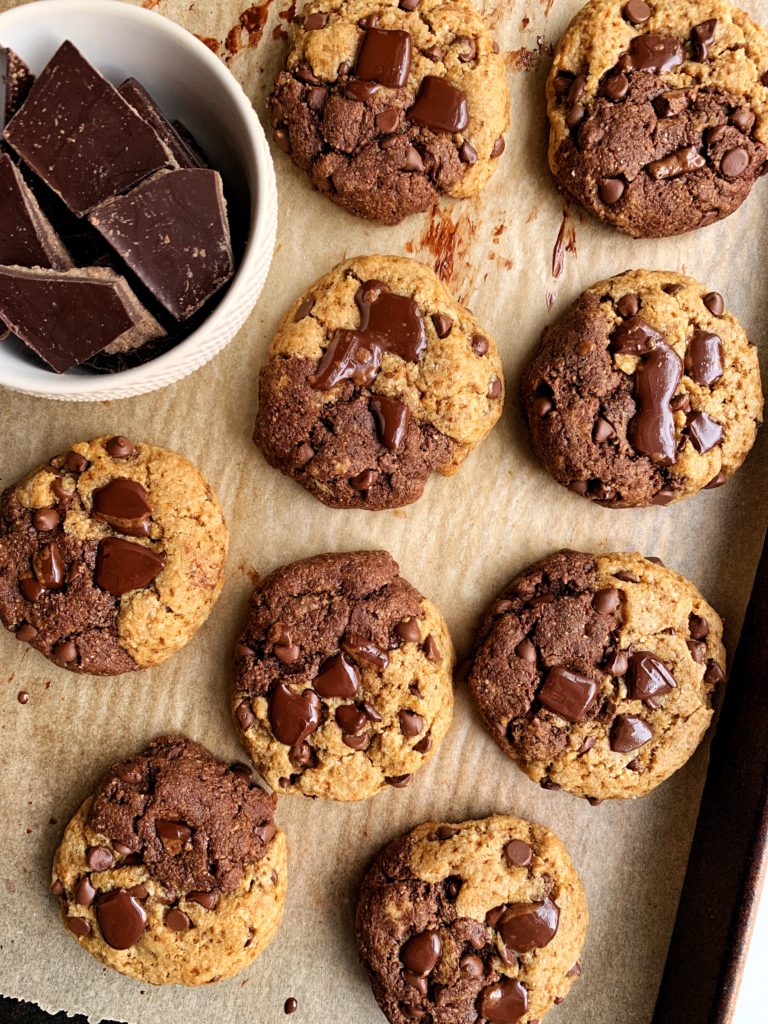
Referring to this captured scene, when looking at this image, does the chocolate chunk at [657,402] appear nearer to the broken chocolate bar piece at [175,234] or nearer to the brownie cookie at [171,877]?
the broken chocolate bar piece at [175,234]

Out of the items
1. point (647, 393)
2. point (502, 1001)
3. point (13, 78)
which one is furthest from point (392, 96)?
point (502, 1001)

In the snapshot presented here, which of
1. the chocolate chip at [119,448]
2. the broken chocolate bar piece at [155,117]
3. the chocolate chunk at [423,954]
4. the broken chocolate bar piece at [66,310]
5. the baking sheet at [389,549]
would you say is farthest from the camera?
the baking sheet at [389,549]

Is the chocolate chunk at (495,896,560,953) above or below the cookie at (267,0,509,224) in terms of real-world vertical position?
below

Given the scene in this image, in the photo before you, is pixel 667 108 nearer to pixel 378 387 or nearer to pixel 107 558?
pixel 378 387

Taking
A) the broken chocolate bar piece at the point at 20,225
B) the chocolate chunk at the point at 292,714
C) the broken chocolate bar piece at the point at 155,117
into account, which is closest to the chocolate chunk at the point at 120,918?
the chocolate chunk at the point at 292,714

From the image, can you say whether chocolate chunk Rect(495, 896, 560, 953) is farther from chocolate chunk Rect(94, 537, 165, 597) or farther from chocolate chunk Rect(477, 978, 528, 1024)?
chocolate chunk Rect(94, 537, 165, 597)

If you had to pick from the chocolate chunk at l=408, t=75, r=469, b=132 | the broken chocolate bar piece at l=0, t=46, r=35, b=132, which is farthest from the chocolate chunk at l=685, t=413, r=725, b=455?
the broken chocolate bar piece at l=0, t=46, r=35, b=132
